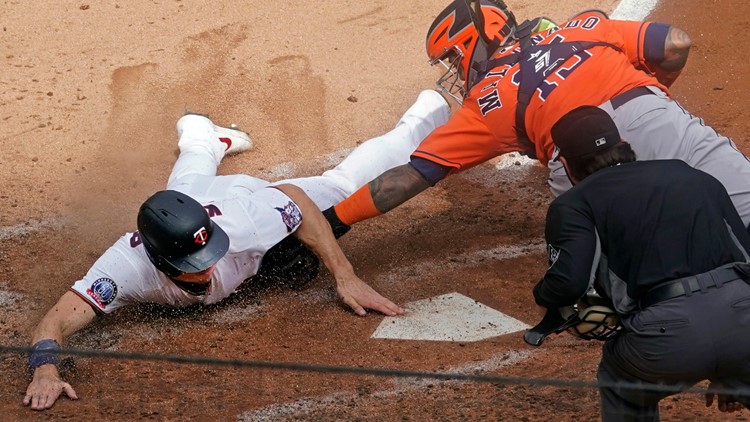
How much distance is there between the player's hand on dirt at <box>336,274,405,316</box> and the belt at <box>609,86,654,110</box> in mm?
1644

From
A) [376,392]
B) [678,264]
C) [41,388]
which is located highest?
[678,264]

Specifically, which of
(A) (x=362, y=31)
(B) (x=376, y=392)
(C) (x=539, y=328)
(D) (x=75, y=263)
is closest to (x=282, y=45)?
(A) (x=362, y=31)

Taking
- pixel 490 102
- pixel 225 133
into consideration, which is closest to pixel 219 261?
pixel 490 102

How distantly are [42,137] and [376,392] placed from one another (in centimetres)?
398

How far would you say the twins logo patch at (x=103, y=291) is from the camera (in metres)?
5.68

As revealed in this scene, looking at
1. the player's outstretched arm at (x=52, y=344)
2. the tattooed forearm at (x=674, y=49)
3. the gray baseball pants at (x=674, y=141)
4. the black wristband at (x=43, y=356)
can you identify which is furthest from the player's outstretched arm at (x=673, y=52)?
the black wristband at (x=43, y=356)

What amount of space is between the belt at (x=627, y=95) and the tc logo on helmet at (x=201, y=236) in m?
2.27

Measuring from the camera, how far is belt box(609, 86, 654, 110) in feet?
18.4

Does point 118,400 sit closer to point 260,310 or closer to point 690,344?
point 260,310

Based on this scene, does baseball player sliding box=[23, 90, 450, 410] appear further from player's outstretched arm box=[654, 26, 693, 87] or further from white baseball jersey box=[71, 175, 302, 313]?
player's outstretched arm box=[654, 26, 693, 87]

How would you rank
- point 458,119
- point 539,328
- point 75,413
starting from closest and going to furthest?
point 539,328 < point 75,413 < point 458,119

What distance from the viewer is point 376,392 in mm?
5250

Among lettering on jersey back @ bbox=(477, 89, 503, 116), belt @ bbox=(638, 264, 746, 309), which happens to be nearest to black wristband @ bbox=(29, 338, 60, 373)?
lettering on jersey back @ bbox=(477, 89, 503, 116)

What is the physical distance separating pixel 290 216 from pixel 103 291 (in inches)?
43.8
